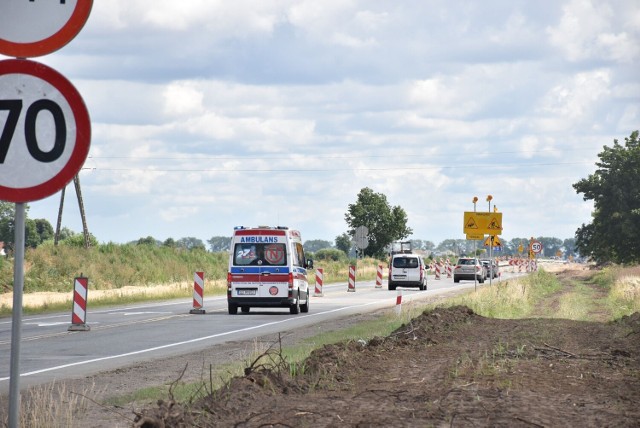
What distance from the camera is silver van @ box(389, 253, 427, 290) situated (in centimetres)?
5516

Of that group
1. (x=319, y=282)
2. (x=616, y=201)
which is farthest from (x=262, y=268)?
(x=616, y=201)

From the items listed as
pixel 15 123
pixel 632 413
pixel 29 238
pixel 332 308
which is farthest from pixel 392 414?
pixel 29 238

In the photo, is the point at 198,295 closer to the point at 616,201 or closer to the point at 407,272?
the point at 407,272

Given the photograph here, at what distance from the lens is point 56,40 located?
19.3ft

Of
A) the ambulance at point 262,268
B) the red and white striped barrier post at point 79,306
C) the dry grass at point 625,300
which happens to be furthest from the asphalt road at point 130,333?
the dry grass at point 625,300

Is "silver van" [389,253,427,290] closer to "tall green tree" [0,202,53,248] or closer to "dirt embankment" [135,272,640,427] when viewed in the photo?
"dirt embankment" [135,272,640,427]

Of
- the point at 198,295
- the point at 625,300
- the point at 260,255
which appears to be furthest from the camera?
the point at 625,300

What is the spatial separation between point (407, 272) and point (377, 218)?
129 ft

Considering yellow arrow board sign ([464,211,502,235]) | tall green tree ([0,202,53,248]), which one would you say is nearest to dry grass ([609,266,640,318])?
yellow arrow board sign ([464,211,502,235])

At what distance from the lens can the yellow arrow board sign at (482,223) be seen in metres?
37.4

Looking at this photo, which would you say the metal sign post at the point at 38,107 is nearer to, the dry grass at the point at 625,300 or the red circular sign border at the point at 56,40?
the red circular sign border at the point at 56,40

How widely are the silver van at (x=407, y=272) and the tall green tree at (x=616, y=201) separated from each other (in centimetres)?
1536

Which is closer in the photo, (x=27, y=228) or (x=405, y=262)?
(x=405, y=262)

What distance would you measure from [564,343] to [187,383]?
5.79 m
